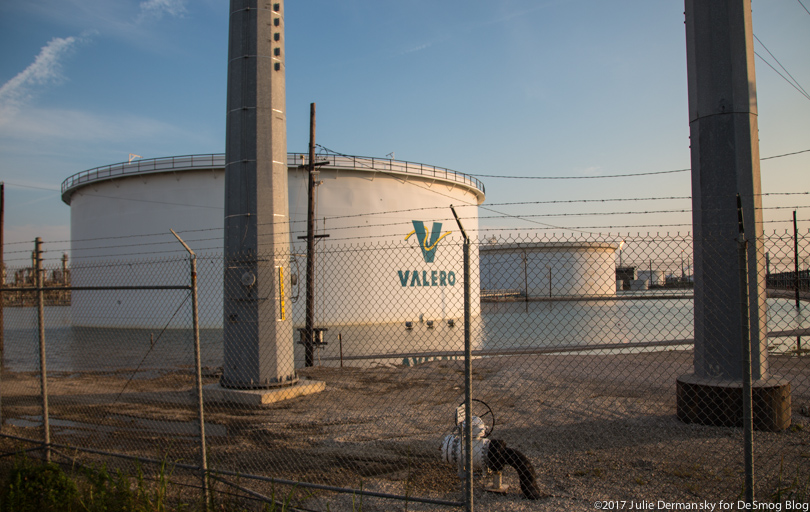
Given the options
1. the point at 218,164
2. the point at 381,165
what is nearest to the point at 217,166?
the point at 218,164

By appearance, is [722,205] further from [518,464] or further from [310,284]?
[310,284]

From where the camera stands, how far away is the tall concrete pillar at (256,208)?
8.78 meters

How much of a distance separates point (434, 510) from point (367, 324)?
25.4m

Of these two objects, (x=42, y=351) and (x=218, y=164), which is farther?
(x=218, y=164)

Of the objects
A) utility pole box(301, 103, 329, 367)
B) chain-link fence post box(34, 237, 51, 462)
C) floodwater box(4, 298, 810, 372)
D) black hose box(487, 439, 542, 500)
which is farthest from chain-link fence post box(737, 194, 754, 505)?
utility pole box(301, 103, 329, 367)

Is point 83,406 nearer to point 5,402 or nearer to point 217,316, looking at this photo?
point 5,402

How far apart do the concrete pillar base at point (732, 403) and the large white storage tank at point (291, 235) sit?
22167 millimetres

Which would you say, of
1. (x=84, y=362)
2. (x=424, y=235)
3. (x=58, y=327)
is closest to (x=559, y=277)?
(x=424, y=235)

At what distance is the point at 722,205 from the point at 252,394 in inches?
277

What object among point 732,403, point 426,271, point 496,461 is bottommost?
point 496,461

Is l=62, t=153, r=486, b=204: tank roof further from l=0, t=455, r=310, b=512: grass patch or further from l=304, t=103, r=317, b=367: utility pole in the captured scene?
l=0, t=455, r=310, b=512: grass patch

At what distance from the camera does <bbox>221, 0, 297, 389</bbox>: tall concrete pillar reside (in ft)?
28.8

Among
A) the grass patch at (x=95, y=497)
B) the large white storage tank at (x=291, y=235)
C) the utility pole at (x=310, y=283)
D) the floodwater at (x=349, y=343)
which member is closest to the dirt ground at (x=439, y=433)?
the grass patch at (x=95, y=497)

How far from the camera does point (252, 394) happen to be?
8.41 meters
